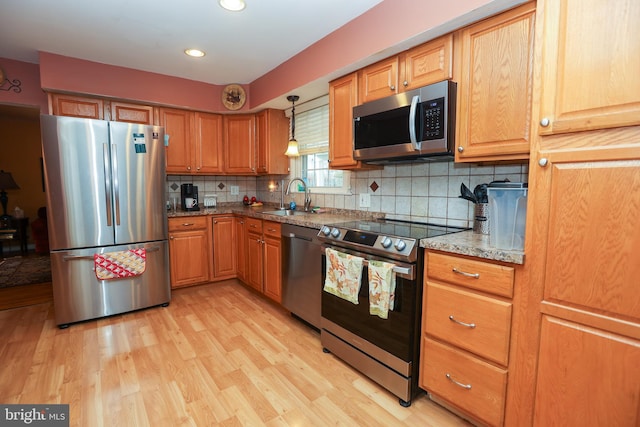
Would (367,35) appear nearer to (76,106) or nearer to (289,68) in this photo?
(289,68)

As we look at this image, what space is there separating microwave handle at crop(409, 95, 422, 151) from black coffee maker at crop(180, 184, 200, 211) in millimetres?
2690

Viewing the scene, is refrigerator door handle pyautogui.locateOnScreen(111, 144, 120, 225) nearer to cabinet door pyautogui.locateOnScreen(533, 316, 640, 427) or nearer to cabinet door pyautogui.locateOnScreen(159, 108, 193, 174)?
cabinet door pyautogui.locateOnScreen(159, 108, 193, 174)

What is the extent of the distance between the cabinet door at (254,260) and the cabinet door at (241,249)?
10 centimetres

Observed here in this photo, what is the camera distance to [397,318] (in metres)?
1.75

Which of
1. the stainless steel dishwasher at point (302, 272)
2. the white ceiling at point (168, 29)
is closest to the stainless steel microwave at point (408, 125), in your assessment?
the white ceiling at point (168, 29)

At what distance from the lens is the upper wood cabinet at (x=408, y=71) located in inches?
70.5

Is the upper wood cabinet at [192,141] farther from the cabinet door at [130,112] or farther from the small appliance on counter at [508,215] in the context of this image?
the small appliance on counter at [508,215]

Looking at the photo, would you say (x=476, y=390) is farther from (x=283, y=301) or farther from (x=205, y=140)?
(x=205, y=140)

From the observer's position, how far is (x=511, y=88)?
152 centimetres

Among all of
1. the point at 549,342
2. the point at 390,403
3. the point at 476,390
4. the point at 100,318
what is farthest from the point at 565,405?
the point at 100,318

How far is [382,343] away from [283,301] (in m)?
1.20

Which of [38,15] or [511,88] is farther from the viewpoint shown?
[38,15]

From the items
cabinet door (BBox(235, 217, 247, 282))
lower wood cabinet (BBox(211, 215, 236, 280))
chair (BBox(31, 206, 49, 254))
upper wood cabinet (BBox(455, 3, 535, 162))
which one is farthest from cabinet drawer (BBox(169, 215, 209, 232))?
chair (BBox(31, 206, 49, 254))

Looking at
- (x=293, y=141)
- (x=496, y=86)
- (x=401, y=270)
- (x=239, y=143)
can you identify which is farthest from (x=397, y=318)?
(x=239, y=143)
